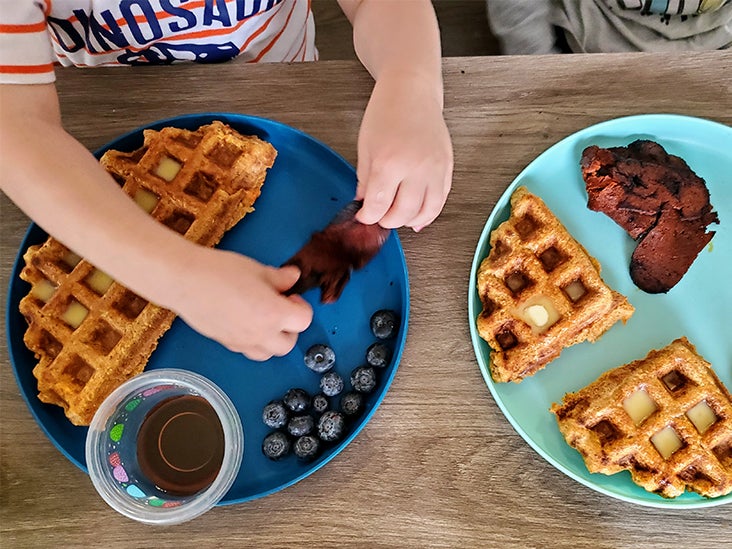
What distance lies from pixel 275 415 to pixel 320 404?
0.06m

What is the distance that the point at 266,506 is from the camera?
0.91m

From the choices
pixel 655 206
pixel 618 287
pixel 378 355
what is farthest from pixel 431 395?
pixel 655 206

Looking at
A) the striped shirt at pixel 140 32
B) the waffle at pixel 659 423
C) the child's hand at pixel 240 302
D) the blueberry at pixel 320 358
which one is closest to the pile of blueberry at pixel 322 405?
the blueberry at pixel 320 358

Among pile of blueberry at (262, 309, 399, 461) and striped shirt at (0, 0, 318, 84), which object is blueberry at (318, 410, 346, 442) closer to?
pile of blueberry at (262, 309, 399, 461)

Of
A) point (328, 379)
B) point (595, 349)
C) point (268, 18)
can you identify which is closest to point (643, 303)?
point (595, 349)

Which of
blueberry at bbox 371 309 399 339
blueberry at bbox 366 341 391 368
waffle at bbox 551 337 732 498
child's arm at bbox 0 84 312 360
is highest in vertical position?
child's arm at bbox 0 84 312 360

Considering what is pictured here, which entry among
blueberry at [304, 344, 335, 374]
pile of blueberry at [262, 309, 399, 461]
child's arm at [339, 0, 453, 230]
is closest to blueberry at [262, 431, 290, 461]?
pile of blueberry at [262, 309, 399, 461]

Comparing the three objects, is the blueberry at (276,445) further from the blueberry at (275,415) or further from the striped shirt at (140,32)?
the striped shirt at (140,32)

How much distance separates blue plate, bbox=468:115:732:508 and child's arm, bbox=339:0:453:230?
5.7 inches

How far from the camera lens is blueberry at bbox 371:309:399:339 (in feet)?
2.98

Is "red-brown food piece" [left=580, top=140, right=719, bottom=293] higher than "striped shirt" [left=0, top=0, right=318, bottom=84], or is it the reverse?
"striped shirt" [left=0, top=0, right=318, bottom=84]

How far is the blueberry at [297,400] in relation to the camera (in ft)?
2.97

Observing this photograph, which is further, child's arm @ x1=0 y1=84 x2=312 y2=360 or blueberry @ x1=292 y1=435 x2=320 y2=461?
blueberry @ x1=292 y1=435 x2=320 y2=461

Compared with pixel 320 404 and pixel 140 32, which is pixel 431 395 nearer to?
pixel 320 404
